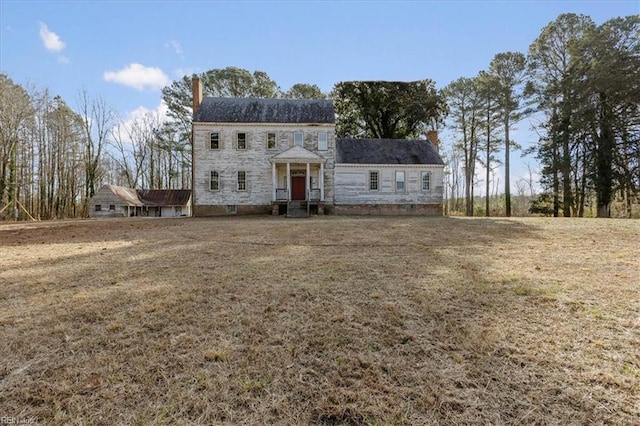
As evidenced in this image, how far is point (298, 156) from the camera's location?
21.0 meters

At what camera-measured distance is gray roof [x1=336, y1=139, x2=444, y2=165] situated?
23.2 meters

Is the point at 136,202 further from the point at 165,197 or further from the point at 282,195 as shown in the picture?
the point at 282,195

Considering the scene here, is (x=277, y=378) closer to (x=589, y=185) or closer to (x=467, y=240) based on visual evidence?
(x=467, y=240)

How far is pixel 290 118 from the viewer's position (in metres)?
22.6

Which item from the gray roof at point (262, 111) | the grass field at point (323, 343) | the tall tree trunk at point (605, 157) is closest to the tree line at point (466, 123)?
the tall tree trunk at point (605, 157)

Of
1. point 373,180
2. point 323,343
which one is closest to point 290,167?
point 373,180

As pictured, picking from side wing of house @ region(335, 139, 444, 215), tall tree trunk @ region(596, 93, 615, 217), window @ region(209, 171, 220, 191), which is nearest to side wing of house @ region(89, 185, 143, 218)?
window @ region(209, 171, 220, 191)

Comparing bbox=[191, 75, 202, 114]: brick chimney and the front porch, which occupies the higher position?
bbox=[191, 75, 202, 114]: brick chimney

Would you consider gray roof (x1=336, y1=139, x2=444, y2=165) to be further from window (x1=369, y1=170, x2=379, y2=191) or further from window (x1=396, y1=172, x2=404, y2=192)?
window (x1=396, y1=172, x2=404, y2=192)

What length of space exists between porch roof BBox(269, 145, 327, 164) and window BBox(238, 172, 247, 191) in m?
2.88

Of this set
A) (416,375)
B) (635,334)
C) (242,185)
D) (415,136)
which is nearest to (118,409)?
(416,375)

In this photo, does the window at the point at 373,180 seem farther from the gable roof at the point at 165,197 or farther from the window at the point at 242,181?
the gable roof at the point at 165,197

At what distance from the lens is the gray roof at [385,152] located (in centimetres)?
2317

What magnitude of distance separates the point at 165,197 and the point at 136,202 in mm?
3082
